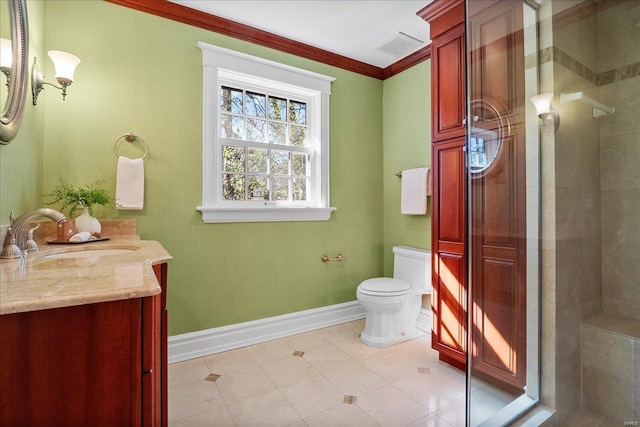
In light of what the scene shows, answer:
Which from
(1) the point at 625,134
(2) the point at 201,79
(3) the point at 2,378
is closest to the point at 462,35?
(1) the point at 625,134

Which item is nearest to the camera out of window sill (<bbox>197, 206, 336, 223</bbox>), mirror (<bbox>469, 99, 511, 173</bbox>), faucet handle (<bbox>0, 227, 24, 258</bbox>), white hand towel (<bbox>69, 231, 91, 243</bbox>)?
faucet handle (<bbox>0, 227, 24, 258</bbox>)

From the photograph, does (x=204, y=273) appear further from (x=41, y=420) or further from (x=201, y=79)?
(x=41, y=420)

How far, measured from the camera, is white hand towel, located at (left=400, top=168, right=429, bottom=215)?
2.60 meters

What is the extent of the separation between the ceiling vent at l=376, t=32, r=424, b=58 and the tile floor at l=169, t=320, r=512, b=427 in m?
2.47

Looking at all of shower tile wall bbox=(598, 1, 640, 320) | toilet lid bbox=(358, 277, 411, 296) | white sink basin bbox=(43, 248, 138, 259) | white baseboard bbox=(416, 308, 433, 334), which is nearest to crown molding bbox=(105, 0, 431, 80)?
shower tile wall bbox=(598, 1, 640, 320)

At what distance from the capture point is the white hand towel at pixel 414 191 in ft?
8.54

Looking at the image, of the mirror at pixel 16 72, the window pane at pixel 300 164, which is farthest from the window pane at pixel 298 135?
the mirror at pixel 16 72

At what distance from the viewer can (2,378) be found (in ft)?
2.12

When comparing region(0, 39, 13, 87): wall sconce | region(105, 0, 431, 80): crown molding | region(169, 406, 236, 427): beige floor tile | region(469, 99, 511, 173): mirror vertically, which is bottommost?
region(169, 406, 236, 427): beige floor tile

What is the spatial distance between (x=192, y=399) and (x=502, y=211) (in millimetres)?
2012

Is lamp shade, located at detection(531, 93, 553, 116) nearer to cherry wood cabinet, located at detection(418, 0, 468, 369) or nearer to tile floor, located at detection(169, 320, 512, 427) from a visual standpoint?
cherry wood cabinet, located at detection(418, 0, 468, 369)

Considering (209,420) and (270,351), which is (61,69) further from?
(270,351)

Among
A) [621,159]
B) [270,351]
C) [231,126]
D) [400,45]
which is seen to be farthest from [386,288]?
[400,45]

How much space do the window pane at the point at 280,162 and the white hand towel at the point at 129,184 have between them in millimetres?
1021
